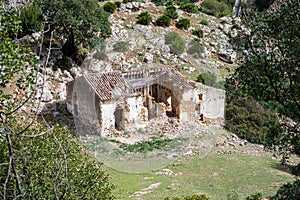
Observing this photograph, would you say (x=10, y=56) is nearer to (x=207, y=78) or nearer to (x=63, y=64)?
(x=207, y=78)

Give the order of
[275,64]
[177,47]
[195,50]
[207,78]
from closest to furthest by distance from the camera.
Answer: [275,64] → [207,78] → [195,50] → [177,47]

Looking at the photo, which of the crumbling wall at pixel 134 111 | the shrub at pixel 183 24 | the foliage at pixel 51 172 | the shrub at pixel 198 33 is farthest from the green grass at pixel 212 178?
the shrub at pixel 183 24

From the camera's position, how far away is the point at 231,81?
11320 millimetres

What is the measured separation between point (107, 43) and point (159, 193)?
14.5 metres

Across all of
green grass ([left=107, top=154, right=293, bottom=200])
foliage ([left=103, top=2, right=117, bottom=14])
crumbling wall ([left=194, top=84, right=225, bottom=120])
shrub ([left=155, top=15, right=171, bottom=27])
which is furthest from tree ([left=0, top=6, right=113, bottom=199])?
foliage ([left=103, top=2, right=117, bottom=14])

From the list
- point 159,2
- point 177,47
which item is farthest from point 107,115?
point 159,2

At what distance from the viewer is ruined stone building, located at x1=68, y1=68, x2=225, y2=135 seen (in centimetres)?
2217

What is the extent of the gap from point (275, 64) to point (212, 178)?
31.5 feet

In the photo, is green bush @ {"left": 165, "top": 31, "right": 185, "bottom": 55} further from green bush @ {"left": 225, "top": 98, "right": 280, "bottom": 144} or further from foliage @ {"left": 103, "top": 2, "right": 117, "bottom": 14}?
foliage @ {"left": 103, "top": 2, "right": 117, "bottom": 14}

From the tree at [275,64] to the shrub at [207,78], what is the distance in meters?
13.1

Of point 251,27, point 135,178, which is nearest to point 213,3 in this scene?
point 135,178

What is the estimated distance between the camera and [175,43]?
26.8 m

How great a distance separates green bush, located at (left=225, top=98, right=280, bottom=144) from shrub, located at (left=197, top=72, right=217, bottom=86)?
271cm

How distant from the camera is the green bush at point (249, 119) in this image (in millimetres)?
25469
